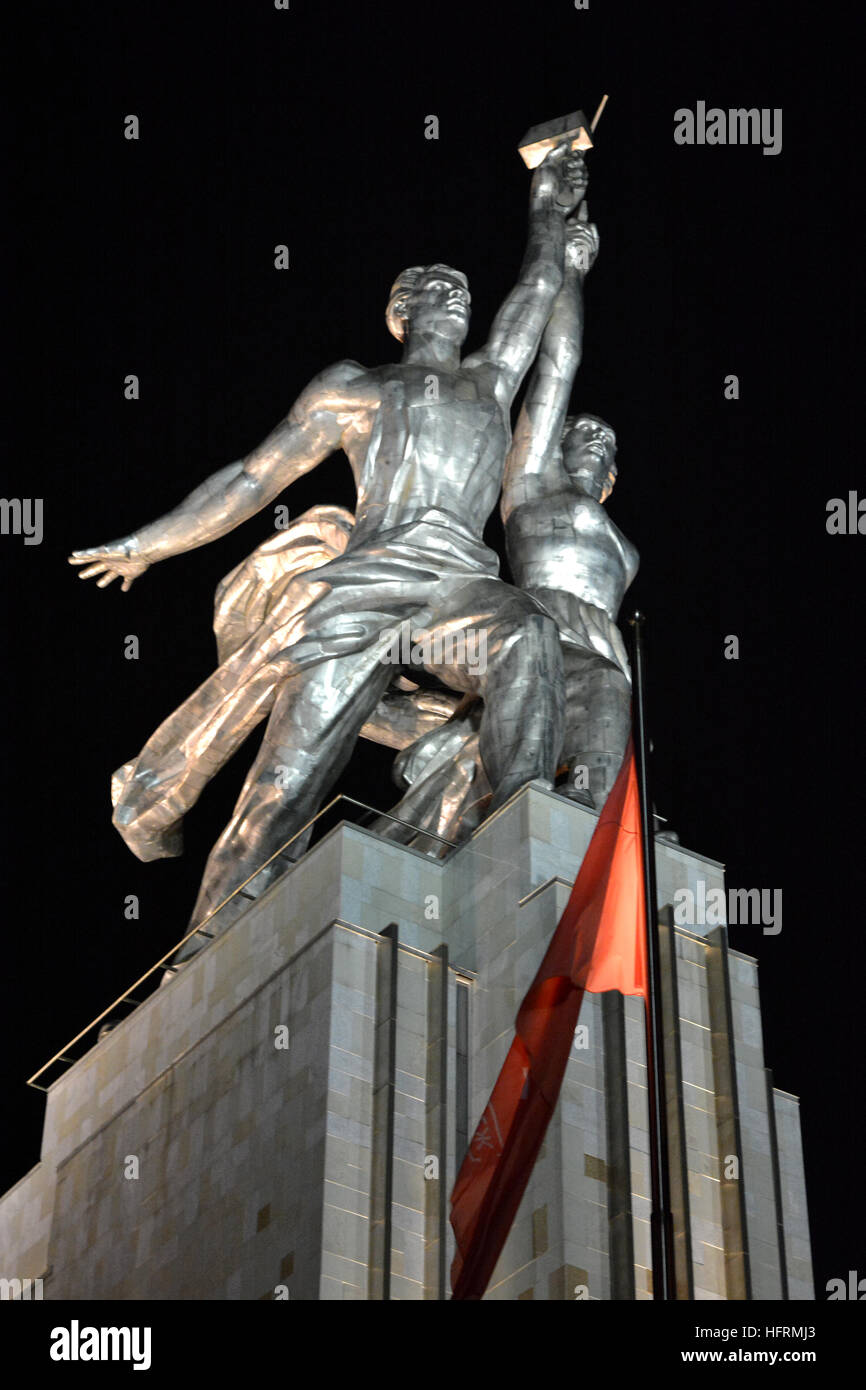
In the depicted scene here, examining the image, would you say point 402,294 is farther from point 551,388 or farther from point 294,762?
point 294,762

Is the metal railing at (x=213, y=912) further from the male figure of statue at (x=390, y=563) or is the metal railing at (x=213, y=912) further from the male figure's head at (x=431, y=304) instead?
the male figure's head at (x=431, y=304)

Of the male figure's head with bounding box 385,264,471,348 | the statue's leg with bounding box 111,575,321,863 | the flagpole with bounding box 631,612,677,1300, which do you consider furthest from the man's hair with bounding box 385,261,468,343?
the flagpole with bounding box 631,612,677,1300

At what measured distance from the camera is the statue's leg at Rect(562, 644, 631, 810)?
61.8 ft

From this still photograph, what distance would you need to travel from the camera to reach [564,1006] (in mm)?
13453

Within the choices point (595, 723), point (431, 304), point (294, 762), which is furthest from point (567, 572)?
point (294, 762)

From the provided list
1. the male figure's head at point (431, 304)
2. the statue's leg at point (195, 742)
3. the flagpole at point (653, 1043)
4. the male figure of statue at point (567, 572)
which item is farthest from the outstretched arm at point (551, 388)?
the flagpole at point (653, 1043)

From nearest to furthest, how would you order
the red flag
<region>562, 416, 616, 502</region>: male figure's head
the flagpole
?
1. the flagpole
2. the red flag
3. <region>562, 416, 616, 502</region>: male figure's head

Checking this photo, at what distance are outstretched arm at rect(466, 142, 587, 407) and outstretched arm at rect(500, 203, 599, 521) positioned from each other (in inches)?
11.8

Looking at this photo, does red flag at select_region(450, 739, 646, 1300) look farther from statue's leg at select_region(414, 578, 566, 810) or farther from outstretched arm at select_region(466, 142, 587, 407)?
outstretched arm at select_region(466, 142, 587, 407)

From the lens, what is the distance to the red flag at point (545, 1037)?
43.1ft

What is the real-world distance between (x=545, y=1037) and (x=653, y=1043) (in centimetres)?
160

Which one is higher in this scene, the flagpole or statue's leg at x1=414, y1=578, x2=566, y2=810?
statue's leg at x1=414, y1=578, x2=566, y2=810

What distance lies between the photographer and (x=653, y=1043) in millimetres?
11852
